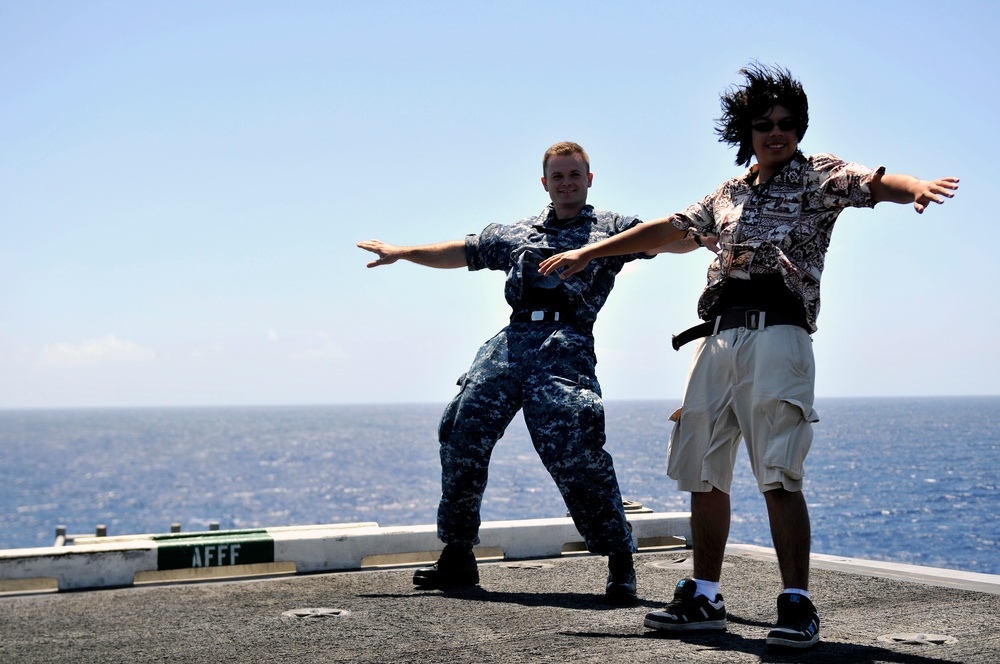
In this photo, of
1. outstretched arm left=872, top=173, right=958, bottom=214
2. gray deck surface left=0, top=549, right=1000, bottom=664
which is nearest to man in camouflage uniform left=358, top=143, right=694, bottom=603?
gray deck surface left=0, top=549, right=1000, bottom=664

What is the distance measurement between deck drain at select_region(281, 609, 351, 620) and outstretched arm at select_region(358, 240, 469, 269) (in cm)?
179

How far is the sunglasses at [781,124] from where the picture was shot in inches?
138

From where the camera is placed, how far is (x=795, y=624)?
3.10m

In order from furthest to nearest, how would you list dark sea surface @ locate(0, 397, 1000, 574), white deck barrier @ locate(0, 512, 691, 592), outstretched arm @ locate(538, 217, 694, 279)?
dark sea surface @ locate(0, 397, 1000, 574) < white deck barrier @ locate(0, 512, 691, 592) < outstretched arm @ locate(538, 217, 694, 279)

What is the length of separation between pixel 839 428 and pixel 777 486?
13531 centimetres

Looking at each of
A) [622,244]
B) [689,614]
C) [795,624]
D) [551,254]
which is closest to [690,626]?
[689,614]

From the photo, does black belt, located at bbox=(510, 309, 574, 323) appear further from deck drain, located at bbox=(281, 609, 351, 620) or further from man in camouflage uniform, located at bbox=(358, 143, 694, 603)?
deck drain, located at bbox=(281, 609, 351, 620)

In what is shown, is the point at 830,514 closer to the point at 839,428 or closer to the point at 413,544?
the point at 413,544

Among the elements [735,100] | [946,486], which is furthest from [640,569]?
[946,486]

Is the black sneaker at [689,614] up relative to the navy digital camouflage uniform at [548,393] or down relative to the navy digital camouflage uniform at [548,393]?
down

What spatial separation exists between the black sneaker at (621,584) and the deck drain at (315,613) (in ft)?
3.33

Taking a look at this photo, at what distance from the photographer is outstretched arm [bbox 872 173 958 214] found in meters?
2.93

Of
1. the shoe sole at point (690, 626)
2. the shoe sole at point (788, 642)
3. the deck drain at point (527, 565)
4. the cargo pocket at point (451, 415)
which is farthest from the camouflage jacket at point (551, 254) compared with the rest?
the shoe sole at point (788, 642)

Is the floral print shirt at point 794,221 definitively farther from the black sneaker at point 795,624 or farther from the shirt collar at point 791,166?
the black sneaker at point 795,624
